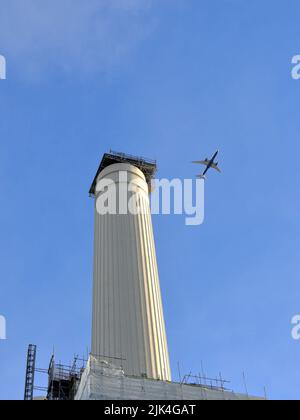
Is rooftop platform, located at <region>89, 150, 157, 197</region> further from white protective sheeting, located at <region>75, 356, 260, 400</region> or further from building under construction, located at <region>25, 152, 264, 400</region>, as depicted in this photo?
white protective sheeting, located at <region>75, 356, 260, 400</region>

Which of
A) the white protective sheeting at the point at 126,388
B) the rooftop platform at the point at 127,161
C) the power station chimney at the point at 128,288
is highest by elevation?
the rooftop platform at the point at 127,161

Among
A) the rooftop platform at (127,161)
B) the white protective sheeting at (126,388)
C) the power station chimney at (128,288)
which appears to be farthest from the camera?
the rooftop platform at (127,161)

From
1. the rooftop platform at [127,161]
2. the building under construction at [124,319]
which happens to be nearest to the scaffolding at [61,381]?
the building under construction at [124,319]

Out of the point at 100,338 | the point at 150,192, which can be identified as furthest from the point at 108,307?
the point at 150,192

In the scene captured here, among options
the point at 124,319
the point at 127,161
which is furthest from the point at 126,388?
the point at 127,161

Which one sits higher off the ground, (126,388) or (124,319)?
(124,319)

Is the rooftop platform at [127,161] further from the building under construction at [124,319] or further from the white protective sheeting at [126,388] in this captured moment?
the white protective sheeting at [126,388]

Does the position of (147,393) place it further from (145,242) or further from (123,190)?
(123,190)

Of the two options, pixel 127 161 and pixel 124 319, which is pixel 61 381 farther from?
pixel 127 161
